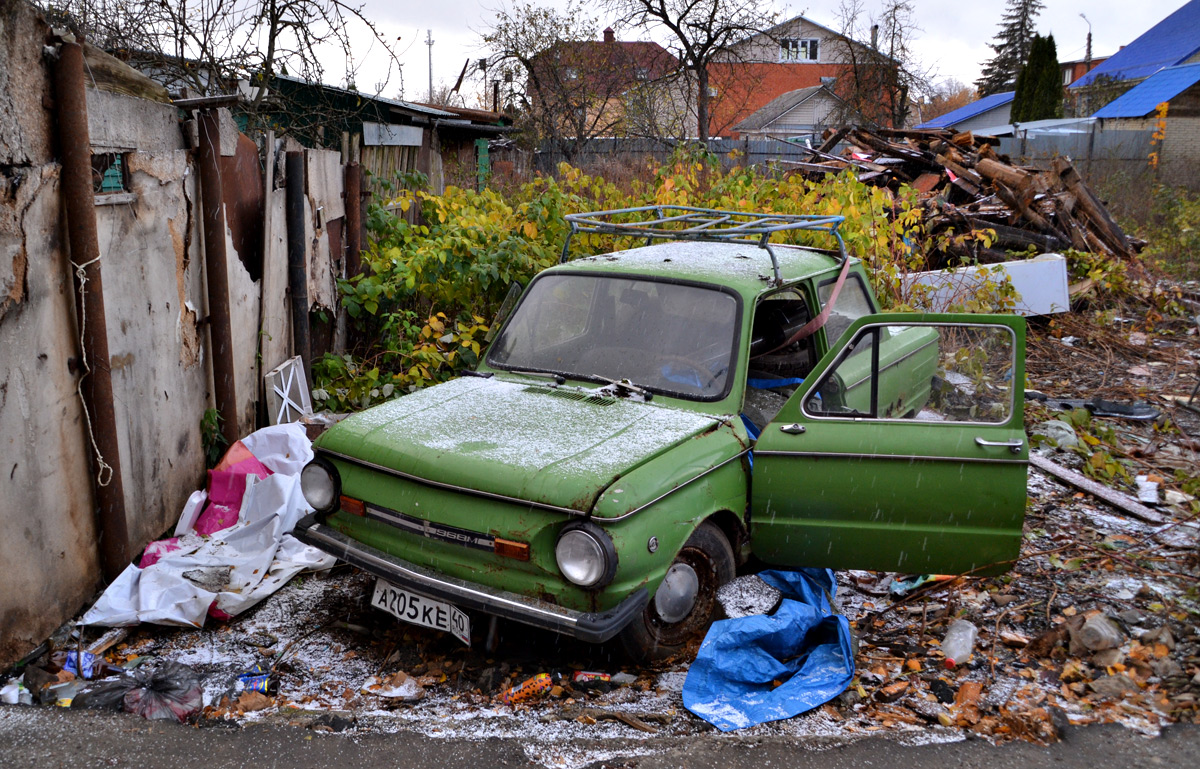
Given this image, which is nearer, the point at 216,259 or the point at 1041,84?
the point at 216,259

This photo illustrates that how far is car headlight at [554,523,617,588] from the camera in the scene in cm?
304

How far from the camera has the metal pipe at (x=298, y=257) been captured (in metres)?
6.01

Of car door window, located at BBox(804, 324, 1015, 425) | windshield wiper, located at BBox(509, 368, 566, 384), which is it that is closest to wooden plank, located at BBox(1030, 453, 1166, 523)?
car door window, located at BBox(804, 324, 1015, 425)

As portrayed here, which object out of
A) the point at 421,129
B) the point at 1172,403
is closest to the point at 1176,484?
the point at 1172,403

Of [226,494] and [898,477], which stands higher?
[898,477]

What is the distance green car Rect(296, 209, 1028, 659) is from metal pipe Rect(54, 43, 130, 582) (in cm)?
95

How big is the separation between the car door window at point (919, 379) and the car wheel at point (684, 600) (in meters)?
0.77

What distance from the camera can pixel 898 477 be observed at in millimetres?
3688

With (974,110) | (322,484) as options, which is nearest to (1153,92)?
(974,110)

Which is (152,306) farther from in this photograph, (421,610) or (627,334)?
(627,334)

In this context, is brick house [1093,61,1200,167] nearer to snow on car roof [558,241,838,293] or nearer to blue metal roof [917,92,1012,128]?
blue metal roof [917,92,1012,128]

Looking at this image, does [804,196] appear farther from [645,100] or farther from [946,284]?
[645,100]

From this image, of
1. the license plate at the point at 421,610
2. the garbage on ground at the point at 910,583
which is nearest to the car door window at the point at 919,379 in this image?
the garbage on ground at the point at 910,583

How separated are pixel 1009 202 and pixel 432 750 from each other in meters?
11.0
